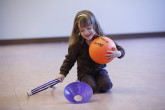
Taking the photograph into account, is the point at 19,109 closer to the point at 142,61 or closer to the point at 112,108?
the point at 112,108

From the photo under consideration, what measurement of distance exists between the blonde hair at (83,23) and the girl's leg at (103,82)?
0.93ft

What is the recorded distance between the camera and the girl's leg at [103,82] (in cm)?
170

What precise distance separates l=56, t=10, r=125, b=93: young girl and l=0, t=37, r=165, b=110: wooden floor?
10 cm

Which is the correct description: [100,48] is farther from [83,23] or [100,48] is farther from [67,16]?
[67,16]

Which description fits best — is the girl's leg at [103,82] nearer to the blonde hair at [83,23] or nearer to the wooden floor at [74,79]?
the wooden floor at [74,79]

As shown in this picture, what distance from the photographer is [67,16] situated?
3.88 metres

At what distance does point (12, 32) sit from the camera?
3.84 metres

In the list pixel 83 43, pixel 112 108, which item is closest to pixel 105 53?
pixel 83 43

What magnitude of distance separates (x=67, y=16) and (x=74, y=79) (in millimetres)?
2007

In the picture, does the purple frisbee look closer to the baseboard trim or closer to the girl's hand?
the girl's hand

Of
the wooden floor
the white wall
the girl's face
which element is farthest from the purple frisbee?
the white wall

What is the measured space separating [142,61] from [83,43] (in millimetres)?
967

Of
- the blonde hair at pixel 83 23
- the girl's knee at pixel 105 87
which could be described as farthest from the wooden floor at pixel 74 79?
the blonde hair at pixel 83 23

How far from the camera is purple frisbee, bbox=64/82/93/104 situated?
154 cm
